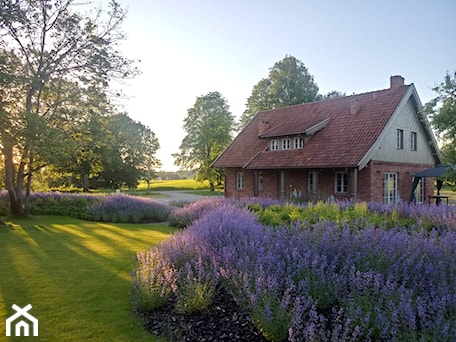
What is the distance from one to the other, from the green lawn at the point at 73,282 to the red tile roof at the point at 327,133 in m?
11.3

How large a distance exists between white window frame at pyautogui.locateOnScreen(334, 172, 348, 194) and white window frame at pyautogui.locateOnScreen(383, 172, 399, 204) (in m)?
2.23

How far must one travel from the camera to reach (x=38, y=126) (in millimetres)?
13484

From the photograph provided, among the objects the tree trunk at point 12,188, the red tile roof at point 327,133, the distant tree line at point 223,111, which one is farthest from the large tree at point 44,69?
the distant tree line at point 223,111

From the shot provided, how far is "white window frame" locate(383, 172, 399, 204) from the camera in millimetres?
20172

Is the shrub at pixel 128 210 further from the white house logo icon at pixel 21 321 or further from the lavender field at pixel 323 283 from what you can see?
the white house logo icon at pixel 21 321

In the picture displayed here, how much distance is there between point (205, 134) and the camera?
4378cm

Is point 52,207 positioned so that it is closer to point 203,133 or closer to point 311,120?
point 311,120

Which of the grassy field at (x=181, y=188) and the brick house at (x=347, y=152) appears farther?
the grassy field at (x=181, y=188)

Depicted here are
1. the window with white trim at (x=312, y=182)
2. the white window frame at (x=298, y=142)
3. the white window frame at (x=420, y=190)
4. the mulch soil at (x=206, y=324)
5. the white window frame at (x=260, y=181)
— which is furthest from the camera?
the white window frame at (x=260, y=181)

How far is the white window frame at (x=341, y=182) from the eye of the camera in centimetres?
1978

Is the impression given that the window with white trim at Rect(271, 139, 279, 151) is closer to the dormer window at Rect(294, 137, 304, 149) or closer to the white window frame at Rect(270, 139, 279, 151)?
the white window frame at Rect(270, 139, 279, 151)

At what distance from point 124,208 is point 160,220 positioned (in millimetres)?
1789

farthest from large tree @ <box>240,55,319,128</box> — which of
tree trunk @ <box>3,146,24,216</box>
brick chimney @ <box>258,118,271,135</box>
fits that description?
tree trunk @ <box>3,146,24,216</box>

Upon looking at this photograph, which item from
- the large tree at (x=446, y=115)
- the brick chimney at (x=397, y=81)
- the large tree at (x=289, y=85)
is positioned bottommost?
the large tree at (x=446, y=115)
